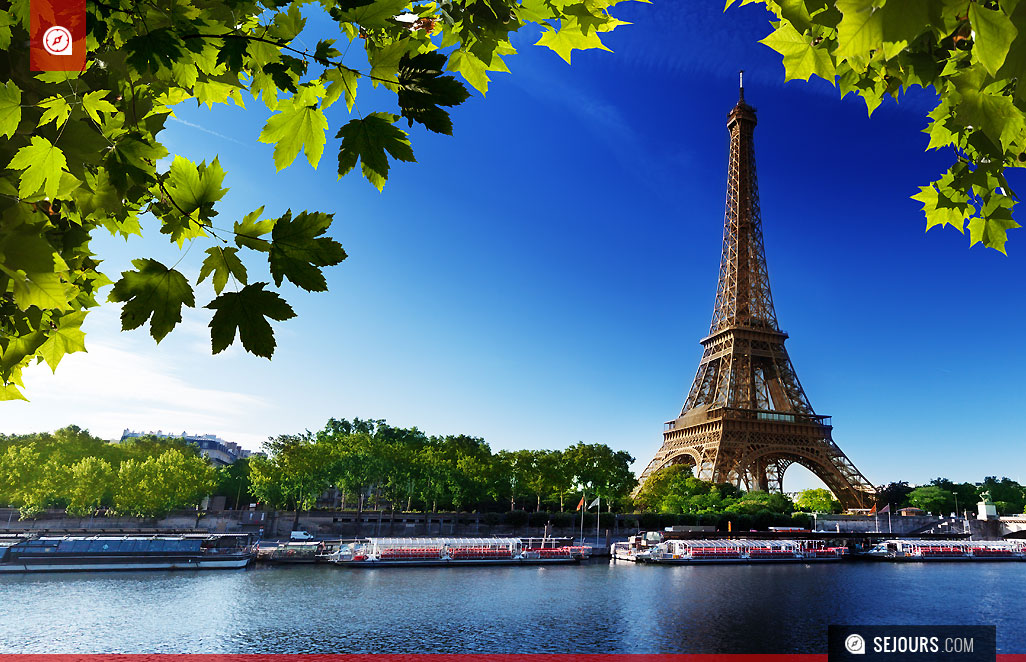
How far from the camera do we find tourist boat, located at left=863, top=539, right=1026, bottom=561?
57656 mm

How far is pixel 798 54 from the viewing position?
9.23 ft

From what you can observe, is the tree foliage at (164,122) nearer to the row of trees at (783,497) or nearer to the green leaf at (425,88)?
the green leaf at (425,88)

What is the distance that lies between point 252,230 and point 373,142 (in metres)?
0.44

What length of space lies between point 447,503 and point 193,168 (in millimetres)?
63761

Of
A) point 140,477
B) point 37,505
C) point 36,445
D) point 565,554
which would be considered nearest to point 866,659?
point 565,554

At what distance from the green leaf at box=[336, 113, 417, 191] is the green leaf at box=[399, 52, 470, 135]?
0.07 m

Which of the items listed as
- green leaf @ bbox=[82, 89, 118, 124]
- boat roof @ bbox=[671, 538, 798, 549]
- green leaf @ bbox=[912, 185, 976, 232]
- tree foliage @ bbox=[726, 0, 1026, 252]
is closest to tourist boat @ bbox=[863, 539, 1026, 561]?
boat roof @ bbox=[671, 538, 798, 549]

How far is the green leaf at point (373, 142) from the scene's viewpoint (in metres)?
1.78

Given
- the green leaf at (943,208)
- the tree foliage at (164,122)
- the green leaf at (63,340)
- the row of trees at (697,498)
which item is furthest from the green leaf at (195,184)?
the row of trees at (697,498)

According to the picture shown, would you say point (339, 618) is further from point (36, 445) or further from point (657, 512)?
point (36, 445)

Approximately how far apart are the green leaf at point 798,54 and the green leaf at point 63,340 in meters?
3.32

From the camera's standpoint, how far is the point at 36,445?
57.6 metres

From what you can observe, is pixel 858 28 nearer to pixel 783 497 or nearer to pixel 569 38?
pixel 569 38

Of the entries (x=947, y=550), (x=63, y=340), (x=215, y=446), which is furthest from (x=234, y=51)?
(x=215, y=446)
